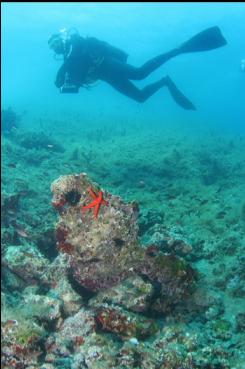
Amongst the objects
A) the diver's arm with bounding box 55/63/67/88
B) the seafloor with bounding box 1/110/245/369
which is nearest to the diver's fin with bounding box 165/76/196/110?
the seafloor with bounding box 1/110/245/369

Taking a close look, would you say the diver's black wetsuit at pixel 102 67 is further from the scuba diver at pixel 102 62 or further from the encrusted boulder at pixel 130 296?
the encrusted boulder at pixel 130 296

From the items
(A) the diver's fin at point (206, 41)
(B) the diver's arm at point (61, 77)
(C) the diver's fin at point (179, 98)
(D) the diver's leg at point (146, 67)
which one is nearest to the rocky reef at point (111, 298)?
(B) the diver's arm at point (61, 77)

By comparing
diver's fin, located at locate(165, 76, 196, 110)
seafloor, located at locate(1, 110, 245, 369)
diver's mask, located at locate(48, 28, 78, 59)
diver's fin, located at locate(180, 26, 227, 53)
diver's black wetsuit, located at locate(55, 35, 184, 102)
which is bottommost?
seafloor, located at locate(1, 110, 245, 369)

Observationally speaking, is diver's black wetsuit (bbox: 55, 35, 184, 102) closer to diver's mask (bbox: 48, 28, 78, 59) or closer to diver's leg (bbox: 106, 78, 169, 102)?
diver's leg (bbox: 106, 78, 169, 102)

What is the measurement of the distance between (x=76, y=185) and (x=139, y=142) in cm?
1442

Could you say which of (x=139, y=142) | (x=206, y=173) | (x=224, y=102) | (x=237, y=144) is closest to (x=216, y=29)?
(x=206, y=173)

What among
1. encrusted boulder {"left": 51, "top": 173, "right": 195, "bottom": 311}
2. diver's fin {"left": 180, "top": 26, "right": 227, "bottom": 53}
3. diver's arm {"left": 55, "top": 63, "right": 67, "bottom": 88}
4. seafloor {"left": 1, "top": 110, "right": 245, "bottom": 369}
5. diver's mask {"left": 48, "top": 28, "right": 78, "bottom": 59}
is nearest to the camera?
seafloor {"left": 1, "top": 110, "right": 245, "bottom": 369}

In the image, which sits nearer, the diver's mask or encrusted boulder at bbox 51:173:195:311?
encrusted boulder at bbox 51:173:195:311

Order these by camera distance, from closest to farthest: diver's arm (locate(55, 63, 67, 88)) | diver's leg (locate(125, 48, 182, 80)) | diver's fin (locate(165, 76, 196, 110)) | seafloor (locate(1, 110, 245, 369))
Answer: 1. seafloor (locate(1, 110, 245, 369))
2. diver's arm (locate(55, 63, 67, 88))
3. diver's leg (locate(125, 48, 182, 80))
4. diver's fin (locate(165, 76, 196, 110))

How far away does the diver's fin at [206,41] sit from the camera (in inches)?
560

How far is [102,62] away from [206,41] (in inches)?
158

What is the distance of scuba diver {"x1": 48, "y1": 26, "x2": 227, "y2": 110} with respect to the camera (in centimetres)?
1289

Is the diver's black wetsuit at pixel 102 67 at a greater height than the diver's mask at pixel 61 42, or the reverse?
the diver's mask at pixel 61 42

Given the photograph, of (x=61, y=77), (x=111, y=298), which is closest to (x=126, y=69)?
(x=61, y=77)
